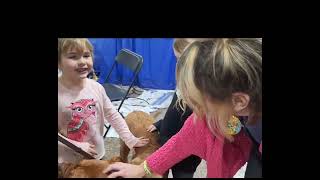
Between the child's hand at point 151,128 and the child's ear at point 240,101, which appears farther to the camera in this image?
the child's hand at point 151,128

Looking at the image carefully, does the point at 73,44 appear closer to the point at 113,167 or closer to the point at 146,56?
the point at 146,56

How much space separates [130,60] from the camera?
1.35 metres

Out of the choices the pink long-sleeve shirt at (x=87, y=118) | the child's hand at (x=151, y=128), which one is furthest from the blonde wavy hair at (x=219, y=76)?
the pink long-sleeve shirt at (x=87, y=118)

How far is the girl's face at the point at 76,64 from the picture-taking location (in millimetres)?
1307

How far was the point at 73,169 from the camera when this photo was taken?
1.36 meters

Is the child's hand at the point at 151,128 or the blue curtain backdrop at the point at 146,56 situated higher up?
the blue curtain backdrop at the point at 146,56

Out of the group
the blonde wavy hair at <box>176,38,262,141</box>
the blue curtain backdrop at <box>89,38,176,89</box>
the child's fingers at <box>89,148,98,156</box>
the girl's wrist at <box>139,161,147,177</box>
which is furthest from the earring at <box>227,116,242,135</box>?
the child's fingers at <box>89,148,98,156</box>

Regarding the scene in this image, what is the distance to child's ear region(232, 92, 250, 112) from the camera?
1267 mm

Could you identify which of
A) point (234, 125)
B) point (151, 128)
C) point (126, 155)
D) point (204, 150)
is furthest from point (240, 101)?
point (126, 155)

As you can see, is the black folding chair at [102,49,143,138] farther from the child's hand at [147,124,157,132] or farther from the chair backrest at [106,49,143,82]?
the child's hand at [147,124,157,132]

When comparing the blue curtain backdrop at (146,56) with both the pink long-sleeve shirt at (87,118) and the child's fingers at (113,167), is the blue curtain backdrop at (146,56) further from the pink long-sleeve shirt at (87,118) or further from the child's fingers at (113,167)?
the child's fingers at (113,167)

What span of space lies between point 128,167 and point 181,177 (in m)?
0.20

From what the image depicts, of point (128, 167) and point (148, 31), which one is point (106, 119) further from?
point (148, 31)
